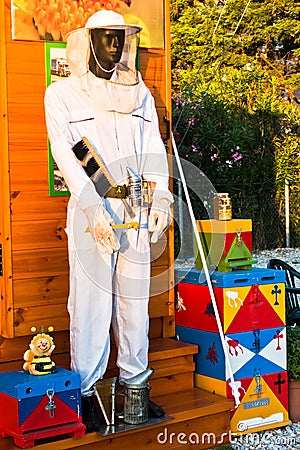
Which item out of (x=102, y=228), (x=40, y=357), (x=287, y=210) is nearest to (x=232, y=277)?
(x=102, y=228)

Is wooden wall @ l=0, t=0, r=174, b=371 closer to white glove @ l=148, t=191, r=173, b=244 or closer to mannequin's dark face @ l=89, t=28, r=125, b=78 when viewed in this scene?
mannequin's dark face @ l=89, t=28, r=125, b=78

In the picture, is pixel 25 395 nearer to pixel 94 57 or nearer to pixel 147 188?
pixel 147 188

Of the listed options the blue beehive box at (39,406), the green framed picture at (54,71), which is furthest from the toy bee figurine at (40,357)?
the green framed picture at (54,71)

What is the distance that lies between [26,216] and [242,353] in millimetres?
1390

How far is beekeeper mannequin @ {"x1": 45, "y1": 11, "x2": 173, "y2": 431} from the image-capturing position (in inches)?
153

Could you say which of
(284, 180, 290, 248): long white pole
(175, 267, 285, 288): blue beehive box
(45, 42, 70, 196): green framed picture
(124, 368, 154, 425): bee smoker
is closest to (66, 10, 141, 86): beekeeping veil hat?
(45, 42, 70, 196): green framed picture

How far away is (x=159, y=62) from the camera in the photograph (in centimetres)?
476

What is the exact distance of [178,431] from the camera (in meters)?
4.18

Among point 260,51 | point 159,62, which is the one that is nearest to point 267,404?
point 159,62

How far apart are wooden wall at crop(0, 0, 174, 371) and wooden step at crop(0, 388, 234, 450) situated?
Result: 0.61 m

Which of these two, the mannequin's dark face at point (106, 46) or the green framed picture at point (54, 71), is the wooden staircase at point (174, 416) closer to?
the green framed picture at point (54, 71)

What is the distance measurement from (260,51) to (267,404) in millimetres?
11018

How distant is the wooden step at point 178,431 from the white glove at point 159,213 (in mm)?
908

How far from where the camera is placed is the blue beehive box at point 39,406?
366 cm
